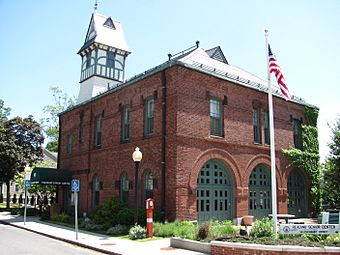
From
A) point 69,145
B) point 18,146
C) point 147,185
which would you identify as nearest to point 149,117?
point 147,185

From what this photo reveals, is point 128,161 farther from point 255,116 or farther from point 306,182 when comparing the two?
point 306,182

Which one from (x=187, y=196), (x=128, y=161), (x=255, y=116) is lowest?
(x=187, y=196)

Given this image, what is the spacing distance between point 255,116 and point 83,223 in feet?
39.7

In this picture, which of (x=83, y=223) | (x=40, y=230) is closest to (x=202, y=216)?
(x=83, y=223)

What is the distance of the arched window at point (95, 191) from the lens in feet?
81.0

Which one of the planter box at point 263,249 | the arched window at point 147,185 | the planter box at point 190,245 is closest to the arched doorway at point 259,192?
the arched window at point 147,185

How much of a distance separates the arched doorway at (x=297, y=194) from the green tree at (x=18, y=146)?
27710 mm

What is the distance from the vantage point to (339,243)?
10.8 m

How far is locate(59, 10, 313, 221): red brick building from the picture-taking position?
724 inches

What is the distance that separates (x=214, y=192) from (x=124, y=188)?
549 centimetres

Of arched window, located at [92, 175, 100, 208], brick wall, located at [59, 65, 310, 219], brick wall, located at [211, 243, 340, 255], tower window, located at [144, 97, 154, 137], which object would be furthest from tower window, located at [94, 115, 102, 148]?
brick wall, located at [211, 243, 340, 255]

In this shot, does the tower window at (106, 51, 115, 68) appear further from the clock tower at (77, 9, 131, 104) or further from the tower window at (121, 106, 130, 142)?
the tower window at (121, 106, 130, 142)

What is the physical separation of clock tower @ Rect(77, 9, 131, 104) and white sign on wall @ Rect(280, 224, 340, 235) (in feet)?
72.9

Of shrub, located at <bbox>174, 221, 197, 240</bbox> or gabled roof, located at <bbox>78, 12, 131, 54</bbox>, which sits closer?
shrub, located at <bbox>174, 221, 197, 240</bbox>
